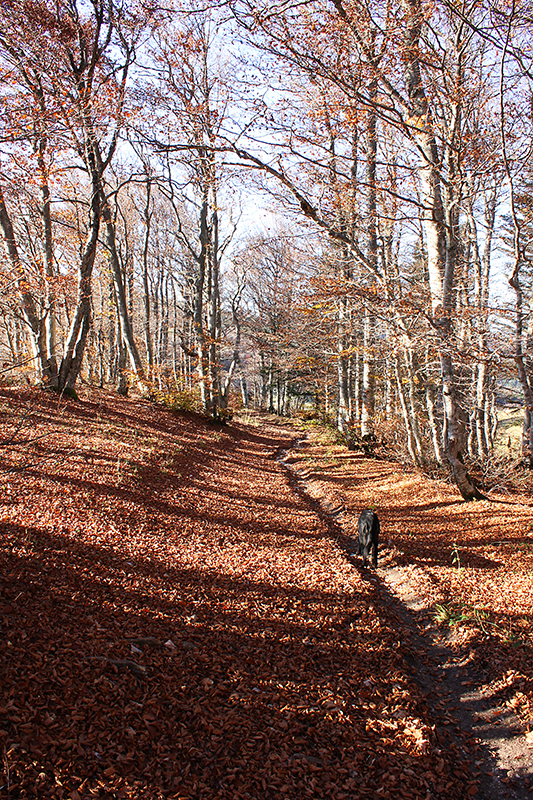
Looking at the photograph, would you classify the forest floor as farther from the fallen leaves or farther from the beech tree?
the beech tree

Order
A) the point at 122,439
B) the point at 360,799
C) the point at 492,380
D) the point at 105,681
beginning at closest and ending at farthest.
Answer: the point at 360,799 < the point at 105,681 < the point at 122,439 < the point at 492,380

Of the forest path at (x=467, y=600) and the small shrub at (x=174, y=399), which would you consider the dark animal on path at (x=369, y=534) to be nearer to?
the forest path at (x=467, y=600)

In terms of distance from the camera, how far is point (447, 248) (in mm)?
8117

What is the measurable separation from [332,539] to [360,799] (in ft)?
15.8

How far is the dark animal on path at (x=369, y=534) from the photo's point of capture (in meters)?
6.50

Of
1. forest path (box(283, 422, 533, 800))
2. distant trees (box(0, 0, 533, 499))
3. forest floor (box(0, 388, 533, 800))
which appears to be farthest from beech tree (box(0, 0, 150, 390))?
forest path (box(283, 422, 533, 800))

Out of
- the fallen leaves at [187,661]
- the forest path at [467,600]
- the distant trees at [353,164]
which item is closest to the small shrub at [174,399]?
the distant trees at [353,164]

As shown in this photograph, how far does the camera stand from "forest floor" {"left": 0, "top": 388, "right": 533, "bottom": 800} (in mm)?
2910

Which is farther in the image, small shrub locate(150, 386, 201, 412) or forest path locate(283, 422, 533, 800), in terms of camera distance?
small shrub locate(150, 386, 201, 412)

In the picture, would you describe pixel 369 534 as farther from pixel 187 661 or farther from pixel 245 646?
pixel 187 661

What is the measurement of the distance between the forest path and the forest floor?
23 mm

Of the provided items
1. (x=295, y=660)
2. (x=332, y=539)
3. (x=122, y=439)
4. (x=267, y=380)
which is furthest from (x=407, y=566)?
(x=267, y=380)

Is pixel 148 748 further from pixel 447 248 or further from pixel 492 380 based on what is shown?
pixel 492 380

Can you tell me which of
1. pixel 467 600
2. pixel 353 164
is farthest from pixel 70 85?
pixel 467 600
